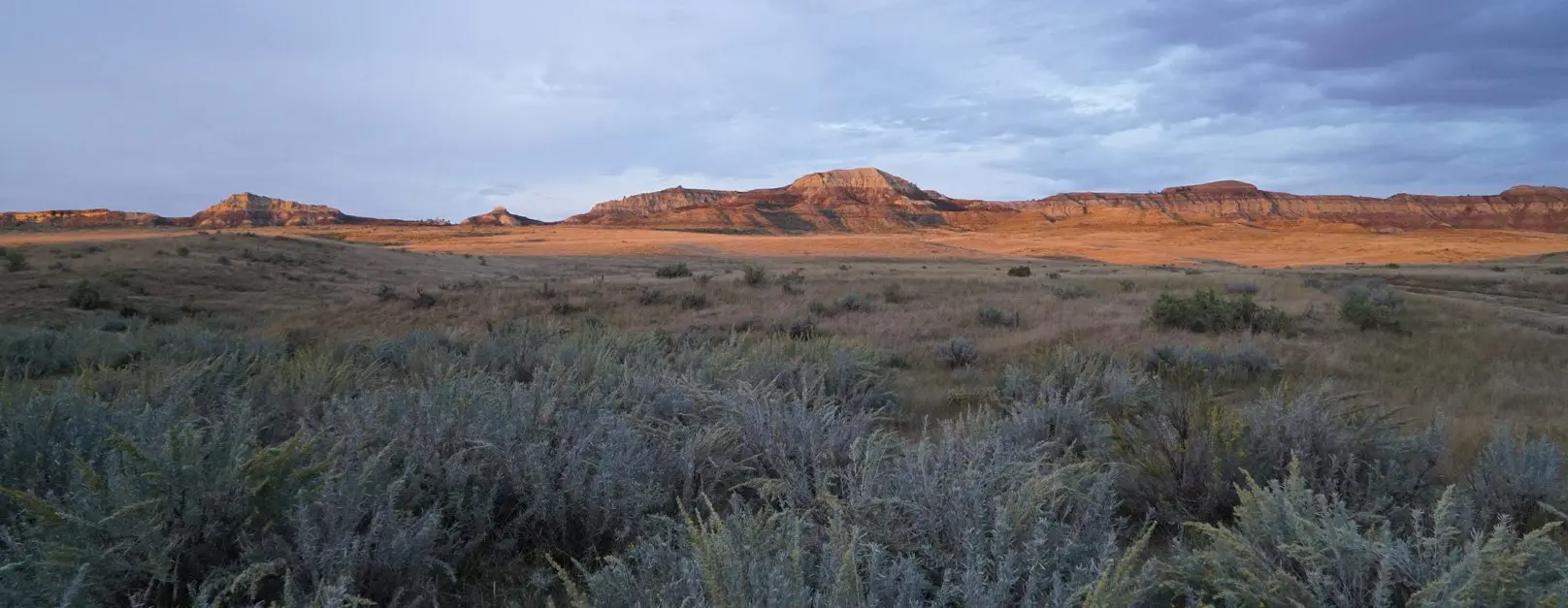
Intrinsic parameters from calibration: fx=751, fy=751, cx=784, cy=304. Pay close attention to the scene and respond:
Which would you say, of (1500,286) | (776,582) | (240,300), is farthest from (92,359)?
(1500,286)

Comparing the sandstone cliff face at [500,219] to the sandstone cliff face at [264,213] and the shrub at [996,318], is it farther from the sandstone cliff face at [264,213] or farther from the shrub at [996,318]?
the shrub at [996,318]

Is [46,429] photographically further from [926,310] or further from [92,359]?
[926,310]

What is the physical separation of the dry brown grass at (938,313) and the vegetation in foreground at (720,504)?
6.28ft

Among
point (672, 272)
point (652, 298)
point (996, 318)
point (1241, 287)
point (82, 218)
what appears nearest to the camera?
point (996, 318)

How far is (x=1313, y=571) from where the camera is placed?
2.50 meters

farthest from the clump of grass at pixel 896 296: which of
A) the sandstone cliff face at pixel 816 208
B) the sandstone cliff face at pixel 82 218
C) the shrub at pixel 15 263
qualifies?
the sandstone cliff face at pixel 82 218

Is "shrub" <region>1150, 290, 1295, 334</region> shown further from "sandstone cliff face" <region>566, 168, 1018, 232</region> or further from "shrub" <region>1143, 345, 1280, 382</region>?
"sandstone cliff face" <region>566, 168, 1018, 232</region>

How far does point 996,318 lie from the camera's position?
40.5 feet

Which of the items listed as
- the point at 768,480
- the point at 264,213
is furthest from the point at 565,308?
the point at 264,213

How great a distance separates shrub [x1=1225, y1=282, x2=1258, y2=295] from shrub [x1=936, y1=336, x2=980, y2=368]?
10227mm

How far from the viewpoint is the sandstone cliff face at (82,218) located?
104 m

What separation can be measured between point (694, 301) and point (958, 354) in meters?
8.31

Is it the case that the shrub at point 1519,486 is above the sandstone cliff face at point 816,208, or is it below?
below

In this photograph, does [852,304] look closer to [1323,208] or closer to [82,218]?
[82,218]
